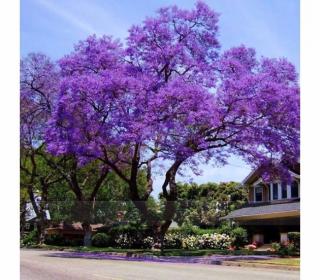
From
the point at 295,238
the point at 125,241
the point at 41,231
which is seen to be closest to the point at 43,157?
the point at 41,231

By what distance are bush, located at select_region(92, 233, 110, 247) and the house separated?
573 cm

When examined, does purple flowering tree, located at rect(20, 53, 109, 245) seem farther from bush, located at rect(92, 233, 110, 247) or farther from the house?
the house

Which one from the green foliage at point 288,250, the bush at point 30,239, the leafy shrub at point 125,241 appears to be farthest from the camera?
the bush at point 30,239

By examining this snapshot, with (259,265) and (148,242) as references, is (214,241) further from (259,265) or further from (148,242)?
(259,265)

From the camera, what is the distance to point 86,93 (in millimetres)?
18031

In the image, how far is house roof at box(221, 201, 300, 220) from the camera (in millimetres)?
21378

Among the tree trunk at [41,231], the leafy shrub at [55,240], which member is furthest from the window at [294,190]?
the tree trunk at [41,231]

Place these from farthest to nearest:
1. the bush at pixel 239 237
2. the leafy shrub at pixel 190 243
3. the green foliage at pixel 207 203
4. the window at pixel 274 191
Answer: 1. the green foliage at pixel 207 203
2. the window at pixel 274 191
3. the bush at pixel 239 237
4. the leafy shrub at pixel 190 243

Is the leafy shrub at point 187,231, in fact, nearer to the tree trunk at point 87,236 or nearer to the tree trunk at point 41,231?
the tree trunk at point 87,236

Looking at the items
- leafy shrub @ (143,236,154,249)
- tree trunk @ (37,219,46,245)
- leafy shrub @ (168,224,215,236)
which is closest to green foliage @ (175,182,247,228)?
leafy shrub @ (168,224,215,236)

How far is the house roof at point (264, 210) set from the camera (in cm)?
2138

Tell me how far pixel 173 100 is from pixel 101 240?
1058 centimetres
